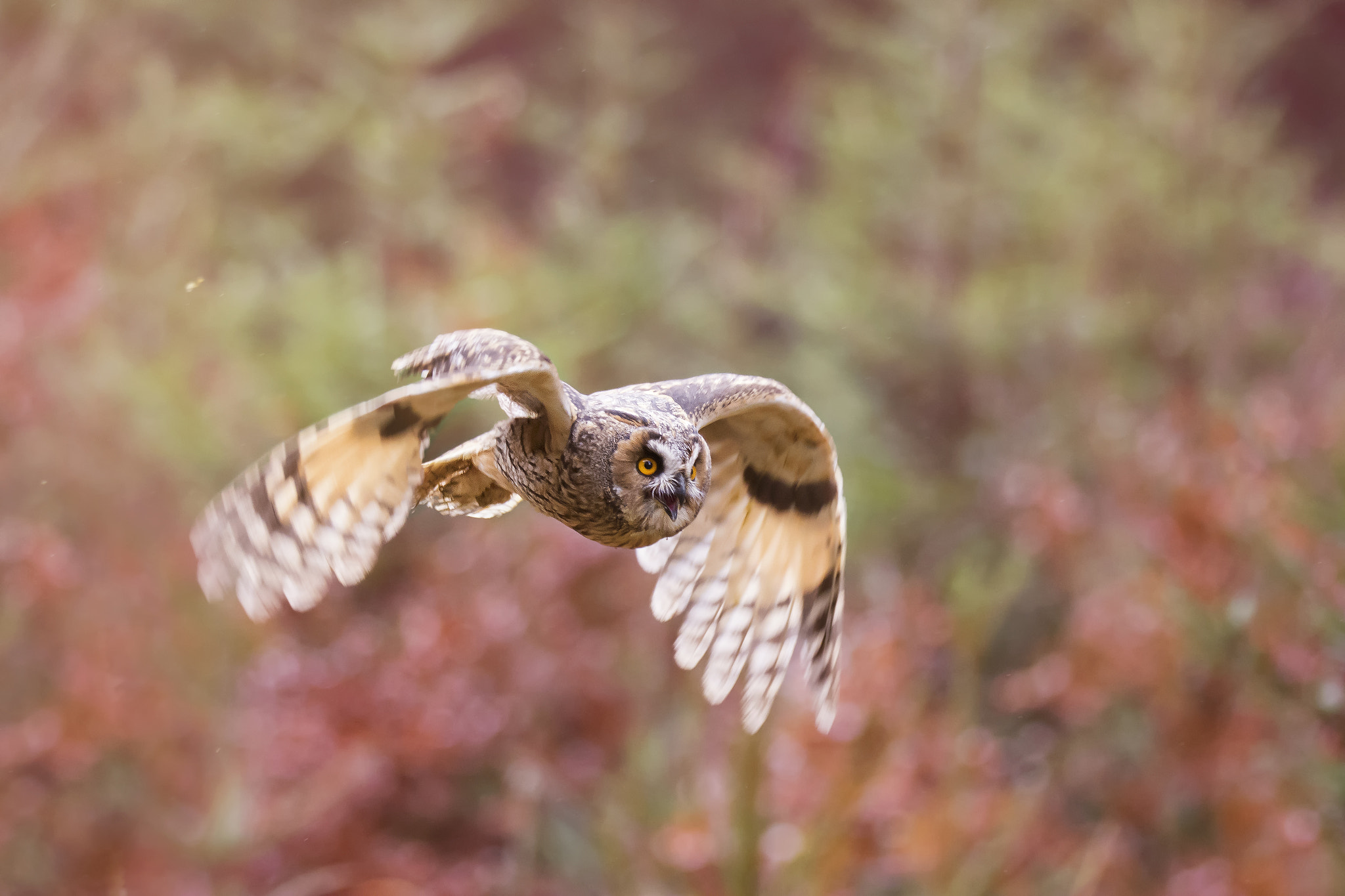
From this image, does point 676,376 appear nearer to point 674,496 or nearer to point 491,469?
point 491,469

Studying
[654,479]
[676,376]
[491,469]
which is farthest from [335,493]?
[676,376]

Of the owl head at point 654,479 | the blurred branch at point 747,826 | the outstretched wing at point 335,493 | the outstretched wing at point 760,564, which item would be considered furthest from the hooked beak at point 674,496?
the blurred branch at point 747,826

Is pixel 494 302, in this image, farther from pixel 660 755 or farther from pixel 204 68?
pixel 204 68

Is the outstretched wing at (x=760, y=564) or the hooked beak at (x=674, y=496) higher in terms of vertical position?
the hooked beak at (x=674, y=496)

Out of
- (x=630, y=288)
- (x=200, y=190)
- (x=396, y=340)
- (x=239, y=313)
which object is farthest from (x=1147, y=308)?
(x=200, y=190)

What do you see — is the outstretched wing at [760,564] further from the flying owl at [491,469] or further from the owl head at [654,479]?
the owl head at [654,479]

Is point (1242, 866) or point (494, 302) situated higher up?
point (494, 302)
